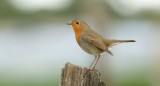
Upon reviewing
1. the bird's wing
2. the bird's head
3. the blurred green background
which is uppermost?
the blurred green background

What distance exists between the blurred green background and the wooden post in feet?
25.5

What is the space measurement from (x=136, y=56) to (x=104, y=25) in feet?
10.8

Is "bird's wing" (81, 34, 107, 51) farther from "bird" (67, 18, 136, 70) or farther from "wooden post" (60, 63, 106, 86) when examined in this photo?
"wooden post" (60, 63, 106, 86)

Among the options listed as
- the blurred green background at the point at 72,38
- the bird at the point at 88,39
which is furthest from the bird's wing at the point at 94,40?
the blurred green background at the point at 72,38

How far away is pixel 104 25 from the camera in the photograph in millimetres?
19328

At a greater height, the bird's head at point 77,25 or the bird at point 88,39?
the bird's head at point 77,25

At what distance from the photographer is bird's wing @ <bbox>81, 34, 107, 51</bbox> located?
6.74 m

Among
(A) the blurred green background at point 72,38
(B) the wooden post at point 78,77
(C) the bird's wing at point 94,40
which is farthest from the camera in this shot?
(A) the blurred green background at point 72,38

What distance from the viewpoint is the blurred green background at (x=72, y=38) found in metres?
15.4

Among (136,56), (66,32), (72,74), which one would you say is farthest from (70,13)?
(72,74)

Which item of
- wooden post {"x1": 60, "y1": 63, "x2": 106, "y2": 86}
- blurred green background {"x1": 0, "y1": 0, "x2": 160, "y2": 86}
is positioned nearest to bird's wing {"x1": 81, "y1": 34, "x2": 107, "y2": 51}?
wooden post {"x1": 60, "y1": 63, "x2": 106, "y2": 86}

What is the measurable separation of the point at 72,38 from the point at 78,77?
507 inches

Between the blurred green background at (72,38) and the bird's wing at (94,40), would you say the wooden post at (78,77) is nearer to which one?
the bird's wing at (94,40)

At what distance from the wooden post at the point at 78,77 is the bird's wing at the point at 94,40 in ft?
4.77
